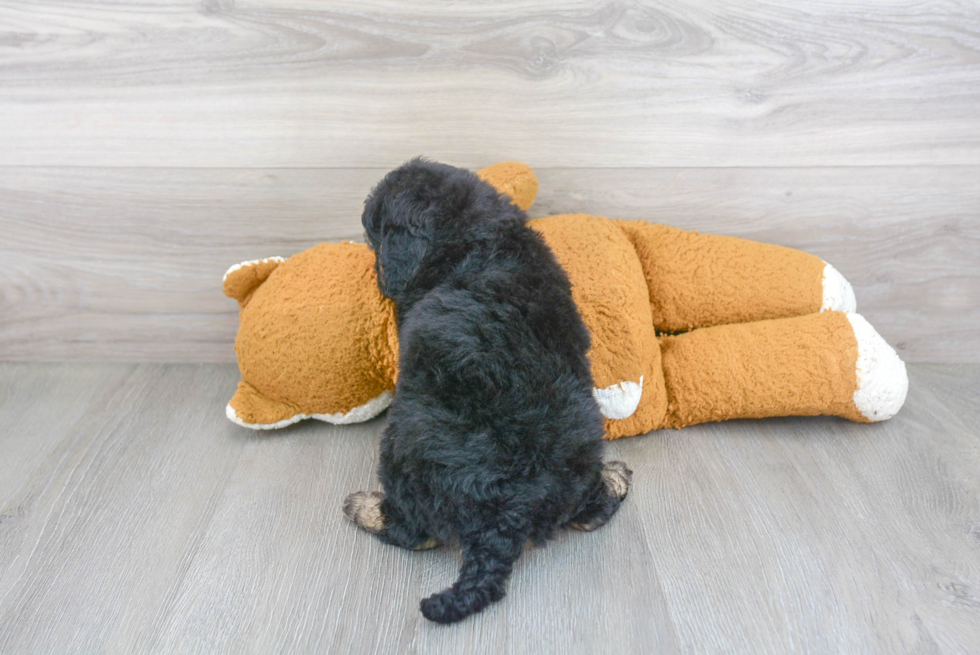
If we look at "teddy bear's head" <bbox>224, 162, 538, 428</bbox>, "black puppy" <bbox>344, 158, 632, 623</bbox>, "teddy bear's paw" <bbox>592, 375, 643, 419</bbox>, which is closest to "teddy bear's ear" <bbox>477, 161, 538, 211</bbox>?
"teddy bear's head" <bbox>224, 162, 538, 428</bbox>

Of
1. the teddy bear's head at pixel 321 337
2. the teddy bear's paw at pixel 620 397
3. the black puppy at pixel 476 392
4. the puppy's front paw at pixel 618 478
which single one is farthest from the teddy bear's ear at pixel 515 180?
the puppy's front paw at pixel 618 478

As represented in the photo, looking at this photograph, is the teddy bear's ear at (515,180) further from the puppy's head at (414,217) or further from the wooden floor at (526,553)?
the wooden floor at (526,553)

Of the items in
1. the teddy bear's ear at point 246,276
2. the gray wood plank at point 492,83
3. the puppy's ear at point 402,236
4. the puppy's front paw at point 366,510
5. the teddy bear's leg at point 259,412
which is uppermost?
the gray wood plank at point 492,83

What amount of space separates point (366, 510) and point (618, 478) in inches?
13.9

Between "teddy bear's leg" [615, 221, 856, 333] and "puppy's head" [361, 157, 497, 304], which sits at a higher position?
"puppy's head" [361, 157, 497, 304]

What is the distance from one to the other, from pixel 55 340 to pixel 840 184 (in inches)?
61.7

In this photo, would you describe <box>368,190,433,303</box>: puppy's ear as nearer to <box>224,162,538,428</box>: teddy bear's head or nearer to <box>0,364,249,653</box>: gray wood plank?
<box>224,162,538,428</box>: teddy bear's head

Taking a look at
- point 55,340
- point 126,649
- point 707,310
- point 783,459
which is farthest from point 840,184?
point 55,340

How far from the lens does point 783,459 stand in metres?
0.98

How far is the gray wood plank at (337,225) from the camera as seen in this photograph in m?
1.12

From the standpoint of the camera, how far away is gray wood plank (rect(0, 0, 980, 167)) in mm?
1033

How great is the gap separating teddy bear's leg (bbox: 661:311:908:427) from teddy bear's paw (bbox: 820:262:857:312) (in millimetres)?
42

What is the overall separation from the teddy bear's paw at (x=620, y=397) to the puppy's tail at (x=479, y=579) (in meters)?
Answer: 0.31

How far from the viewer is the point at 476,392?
73 cm
